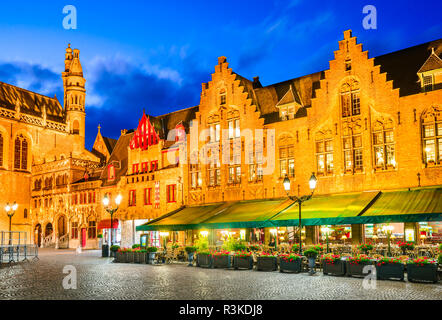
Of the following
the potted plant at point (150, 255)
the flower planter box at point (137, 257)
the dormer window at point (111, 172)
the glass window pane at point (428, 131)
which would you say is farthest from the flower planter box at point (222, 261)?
the dormer window at point (111, 172)

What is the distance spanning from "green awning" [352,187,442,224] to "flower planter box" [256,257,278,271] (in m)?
4.94

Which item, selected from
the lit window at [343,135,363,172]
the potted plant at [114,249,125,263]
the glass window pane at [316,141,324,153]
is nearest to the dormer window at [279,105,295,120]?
the glass window pane at [316,141,324,153]

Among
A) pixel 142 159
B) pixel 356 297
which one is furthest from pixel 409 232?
pixel 142 159

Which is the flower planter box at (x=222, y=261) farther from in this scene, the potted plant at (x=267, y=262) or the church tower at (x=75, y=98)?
the church tower at (x=75, y=98)

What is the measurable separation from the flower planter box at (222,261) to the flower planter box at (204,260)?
350 mm

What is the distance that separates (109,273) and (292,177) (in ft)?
47.2

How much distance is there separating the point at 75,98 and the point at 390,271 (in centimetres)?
5713

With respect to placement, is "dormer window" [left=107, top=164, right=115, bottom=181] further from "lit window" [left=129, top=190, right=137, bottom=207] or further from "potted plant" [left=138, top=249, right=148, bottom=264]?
"potted plant" [left=138, top=249, right=148, bottom=264]

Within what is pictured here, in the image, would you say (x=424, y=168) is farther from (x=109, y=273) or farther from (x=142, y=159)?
(x=142, y=159)

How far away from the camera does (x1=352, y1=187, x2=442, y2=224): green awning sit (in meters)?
21.1

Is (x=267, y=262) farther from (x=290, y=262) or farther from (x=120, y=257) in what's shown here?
(x=120, y=257)

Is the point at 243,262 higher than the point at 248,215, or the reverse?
the point at 248,215

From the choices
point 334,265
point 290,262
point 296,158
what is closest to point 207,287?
point 290,262

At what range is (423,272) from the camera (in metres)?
16.1
